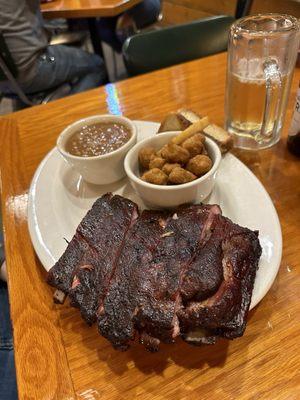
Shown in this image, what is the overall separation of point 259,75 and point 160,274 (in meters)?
0.71

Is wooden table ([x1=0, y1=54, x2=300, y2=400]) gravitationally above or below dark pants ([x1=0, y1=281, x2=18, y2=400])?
above

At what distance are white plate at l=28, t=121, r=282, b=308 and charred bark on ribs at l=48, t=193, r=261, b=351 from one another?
60 mm

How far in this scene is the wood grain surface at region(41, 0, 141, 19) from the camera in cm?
238

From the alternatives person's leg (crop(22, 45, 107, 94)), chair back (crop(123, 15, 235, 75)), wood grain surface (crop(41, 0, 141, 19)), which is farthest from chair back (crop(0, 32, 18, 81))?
chair back (crop(123, 15, 235, 75))

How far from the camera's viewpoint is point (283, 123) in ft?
4.02

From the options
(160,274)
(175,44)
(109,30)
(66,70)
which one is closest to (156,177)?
(160,274)

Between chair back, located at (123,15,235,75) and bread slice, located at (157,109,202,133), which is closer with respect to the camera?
bread slice, located at (157,109,202,133)

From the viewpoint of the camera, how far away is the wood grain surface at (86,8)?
2.38m

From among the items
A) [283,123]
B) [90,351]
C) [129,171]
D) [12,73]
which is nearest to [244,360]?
[90,351]

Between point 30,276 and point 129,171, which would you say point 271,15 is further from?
point 30,276

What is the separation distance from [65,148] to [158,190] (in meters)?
0.36

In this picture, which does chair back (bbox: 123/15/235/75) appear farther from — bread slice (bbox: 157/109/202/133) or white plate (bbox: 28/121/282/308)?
white plate (bbox: 28/121/282/308)

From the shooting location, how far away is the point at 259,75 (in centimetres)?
106

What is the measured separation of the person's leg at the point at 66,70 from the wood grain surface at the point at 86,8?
0.22 metres
